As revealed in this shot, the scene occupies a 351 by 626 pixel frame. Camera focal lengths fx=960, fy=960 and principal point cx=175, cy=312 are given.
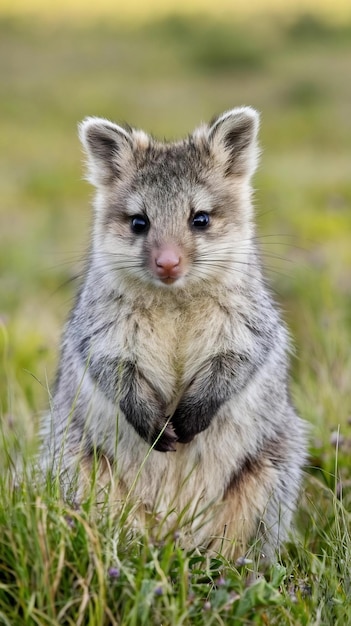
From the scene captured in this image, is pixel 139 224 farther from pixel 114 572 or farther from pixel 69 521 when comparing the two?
pixel 114 572

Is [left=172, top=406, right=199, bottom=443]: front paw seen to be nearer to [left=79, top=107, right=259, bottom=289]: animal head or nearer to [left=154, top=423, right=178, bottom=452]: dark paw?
[left=154, top=423, right=178, bottom=452]: dark paw

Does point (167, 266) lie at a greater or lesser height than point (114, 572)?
greater

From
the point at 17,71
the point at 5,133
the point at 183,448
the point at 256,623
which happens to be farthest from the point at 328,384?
the point at 17,71

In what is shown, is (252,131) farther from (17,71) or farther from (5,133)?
(17,71)

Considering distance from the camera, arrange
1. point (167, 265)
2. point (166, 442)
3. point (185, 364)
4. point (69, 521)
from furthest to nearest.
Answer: point (185, 364) → point (166, 442) → point (167, 265) → point (69, 521)

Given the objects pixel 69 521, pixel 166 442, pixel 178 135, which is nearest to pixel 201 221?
pixel 166 442

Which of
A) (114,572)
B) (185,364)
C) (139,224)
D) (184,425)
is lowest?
(114,572)
